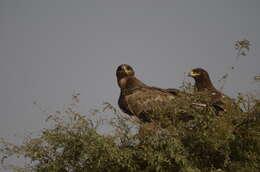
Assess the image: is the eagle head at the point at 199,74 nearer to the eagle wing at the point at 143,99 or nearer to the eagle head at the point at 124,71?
the eagle head at the point at 124,71

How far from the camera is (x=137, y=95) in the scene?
1142 cm

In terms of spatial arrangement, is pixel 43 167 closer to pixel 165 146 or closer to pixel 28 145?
pixel 28 145

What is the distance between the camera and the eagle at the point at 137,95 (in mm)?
10734

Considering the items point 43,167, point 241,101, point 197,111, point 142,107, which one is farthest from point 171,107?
point 142,107

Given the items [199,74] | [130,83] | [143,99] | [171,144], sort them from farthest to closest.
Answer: [199,74] < [130,83] < [143,99] < [171,144]

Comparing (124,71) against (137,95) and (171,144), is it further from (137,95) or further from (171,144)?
(171,144)

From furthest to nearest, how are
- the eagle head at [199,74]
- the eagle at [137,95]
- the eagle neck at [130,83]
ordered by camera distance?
the eagle head at [199,74]
the eagle neck at [130,83]
the eagle at [137,95]

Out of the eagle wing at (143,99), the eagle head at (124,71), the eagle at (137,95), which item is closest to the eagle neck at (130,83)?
the eagle at (137,95)

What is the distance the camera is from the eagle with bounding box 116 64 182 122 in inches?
423

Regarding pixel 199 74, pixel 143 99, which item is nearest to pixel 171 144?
pixel 143 99

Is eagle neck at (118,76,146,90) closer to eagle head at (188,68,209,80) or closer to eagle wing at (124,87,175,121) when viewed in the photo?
eagle wing at (124,87,175,121)

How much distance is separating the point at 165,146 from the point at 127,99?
4.30 metres

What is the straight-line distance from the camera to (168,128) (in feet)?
24.0

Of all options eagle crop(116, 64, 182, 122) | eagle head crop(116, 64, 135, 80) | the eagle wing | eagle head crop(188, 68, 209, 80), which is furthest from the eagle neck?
eagle head crop(188, 68, 209, 80)
